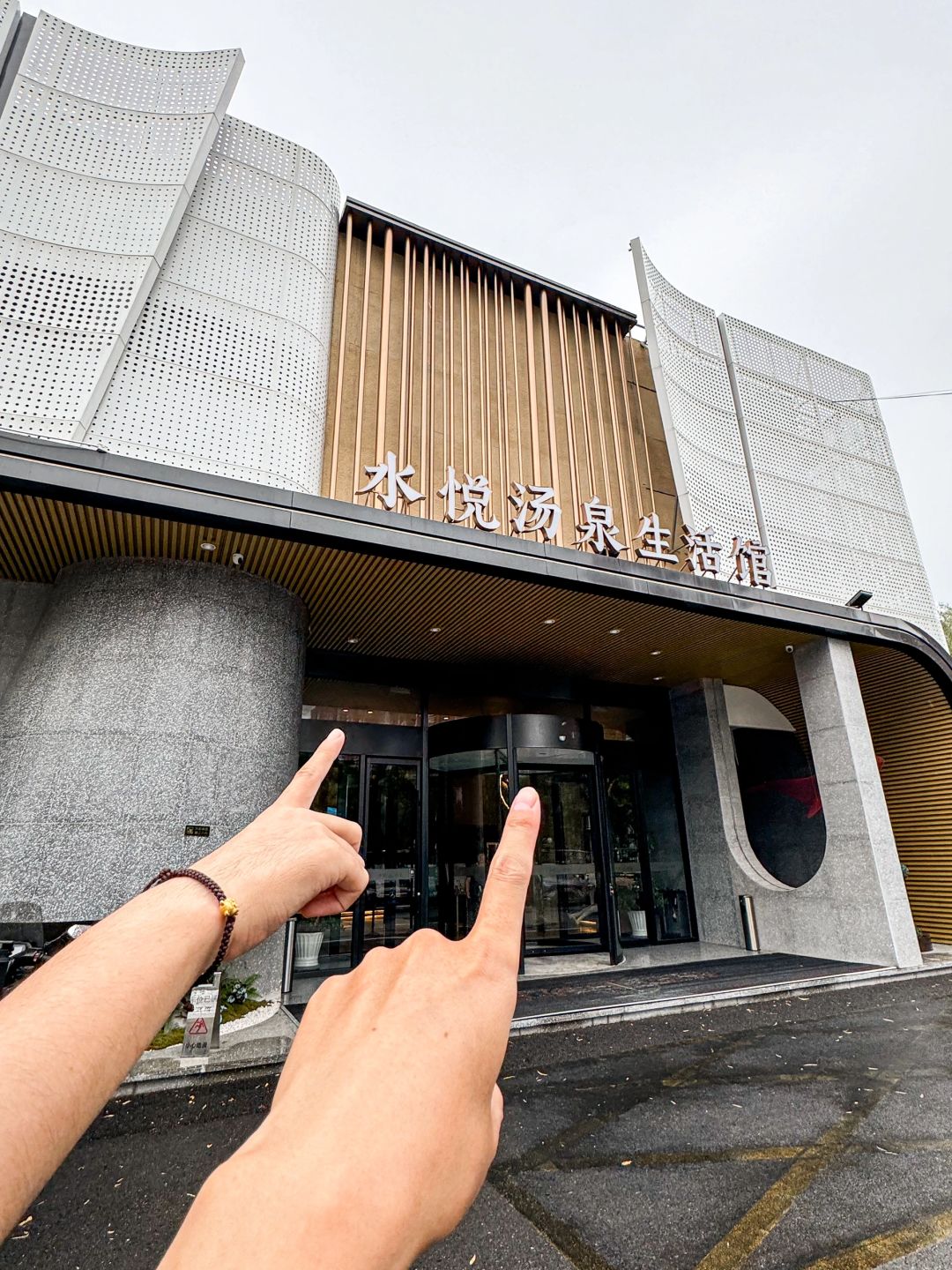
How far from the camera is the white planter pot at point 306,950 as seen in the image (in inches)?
326

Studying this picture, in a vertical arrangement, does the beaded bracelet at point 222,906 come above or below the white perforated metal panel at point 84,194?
below

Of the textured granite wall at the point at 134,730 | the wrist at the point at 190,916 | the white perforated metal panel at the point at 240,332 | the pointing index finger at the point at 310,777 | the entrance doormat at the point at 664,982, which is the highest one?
the white perforated metal panel at the point at 240,332

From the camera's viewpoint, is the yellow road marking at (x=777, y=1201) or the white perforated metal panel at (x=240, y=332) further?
the white perforated metal panel at (x=240, y=332)

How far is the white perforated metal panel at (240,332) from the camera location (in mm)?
7148

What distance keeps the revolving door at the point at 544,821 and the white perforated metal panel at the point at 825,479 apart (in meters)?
5.02

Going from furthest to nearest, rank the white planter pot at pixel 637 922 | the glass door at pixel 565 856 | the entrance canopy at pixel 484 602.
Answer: the white planter pot at pixel 637 922
the glass door at pixel 565 856
the entrance canopy at pixel 484 602

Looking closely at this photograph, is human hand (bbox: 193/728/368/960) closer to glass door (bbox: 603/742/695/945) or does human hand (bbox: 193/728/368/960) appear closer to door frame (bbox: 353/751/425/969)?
door frame (bbox: 353/751/425/969)

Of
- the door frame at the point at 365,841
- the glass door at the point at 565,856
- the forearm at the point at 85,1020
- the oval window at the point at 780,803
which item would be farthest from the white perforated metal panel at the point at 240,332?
the oval window at the point at 780,803

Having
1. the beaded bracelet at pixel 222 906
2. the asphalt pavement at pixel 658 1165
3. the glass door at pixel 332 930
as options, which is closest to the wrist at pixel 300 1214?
the beaded bracelet at pixel 222 906

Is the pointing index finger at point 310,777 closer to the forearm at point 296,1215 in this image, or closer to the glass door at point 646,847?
the forearm at point 296,1215

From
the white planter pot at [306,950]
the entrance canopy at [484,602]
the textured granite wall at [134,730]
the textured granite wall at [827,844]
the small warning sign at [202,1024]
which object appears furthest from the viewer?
the textured granite wall at [827,844]

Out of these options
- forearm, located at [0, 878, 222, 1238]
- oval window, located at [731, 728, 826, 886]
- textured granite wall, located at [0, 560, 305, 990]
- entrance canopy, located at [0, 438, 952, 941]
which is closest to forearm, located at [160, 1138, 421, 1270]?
forearm, located at [0, 878, 222, 1238]

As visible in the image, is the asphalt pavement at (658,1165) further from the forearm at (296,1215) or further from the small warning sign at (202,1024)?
the forearm at (296,1215)

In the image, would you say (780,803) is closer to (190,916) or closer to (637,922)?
(637,922)
